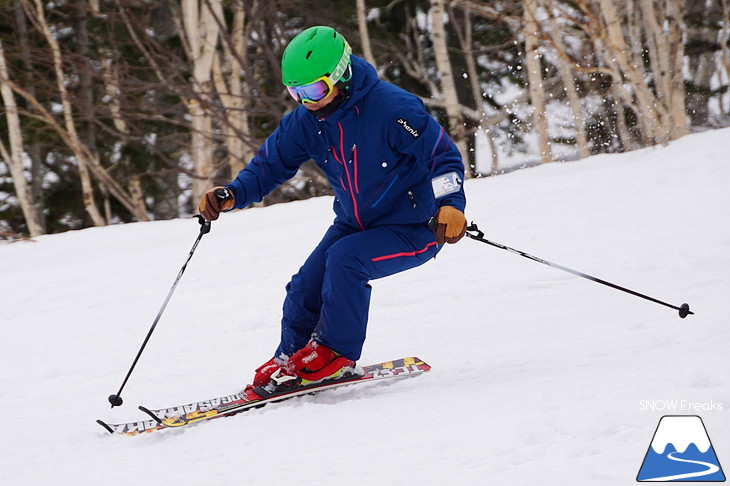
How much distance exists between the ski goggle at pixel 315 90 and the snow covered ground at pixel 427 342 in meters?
1.26

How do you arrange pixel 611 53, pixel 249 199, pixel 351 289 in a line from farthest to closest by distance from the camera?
pixel 611 53 < pixel 249 199 < pixel 351 289

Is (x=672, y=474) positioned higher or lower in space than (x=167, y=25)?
lower

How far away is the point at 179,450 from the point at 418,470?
0.96 metres

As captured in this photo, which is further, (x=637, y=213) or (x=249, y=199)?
(x=637, y=213)

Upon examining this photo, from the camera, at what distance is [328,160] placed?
332cm

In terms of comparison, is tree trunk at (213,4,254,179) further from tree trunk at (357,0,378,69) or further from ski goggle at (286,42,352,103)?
ski goggle at (286,42,352,103)

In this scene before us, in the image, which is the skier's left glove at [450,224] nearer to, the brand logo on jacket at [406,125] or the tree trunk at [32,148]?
the brand logo on jacket at [406,125]

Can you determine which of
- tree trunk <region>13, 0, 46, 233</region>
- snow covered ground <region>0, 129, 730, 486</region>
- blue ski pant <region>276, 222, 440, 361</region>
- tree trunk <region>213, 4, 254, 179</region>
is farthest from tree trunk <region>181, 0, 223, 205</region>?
blue ski pant <region>276, 222, 440, 361</region>

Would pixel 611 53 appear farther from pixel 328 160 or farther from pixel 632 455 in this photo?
pixel 632 455

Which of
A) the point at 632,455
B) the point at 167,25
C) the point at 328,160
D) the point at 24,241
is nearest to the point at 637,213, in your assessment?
the point at 328,160

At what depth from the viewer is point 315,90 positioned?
305 cm

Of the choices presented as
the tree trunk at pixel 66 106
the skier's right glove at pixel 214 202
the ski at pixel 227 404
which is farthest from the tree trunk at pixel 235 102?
the ski at pixel 227 404

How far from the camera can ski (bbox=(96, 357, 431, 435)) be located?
307cm

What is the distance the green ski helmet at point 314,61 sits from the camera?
9.87 feet
